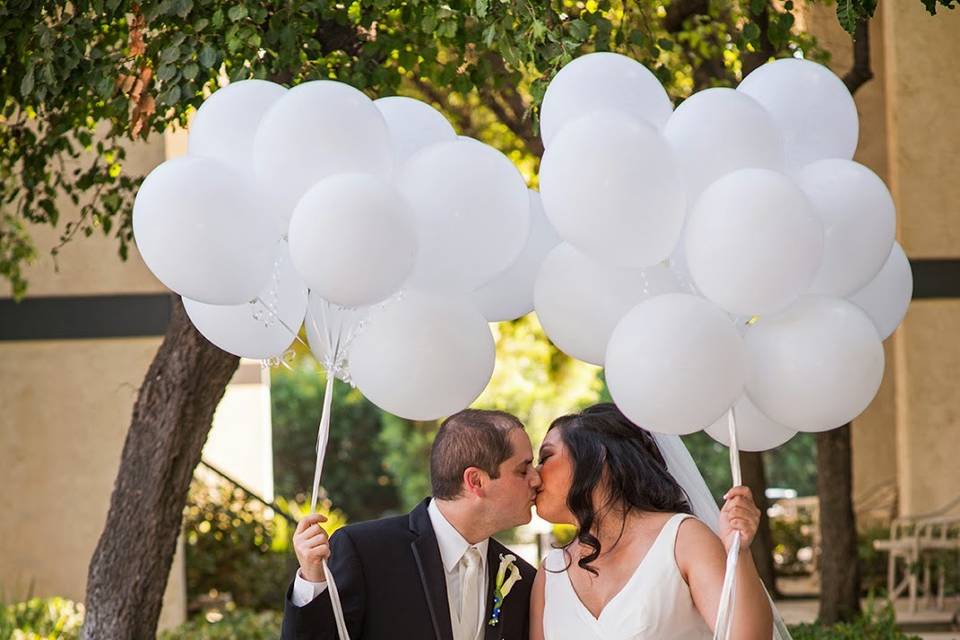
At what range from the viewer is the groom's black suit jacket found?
3.60 meters

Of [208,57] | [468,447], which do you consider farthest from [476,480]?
[208,57]

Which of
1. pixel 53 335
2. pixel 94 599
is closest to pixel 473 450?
pixel 94 599

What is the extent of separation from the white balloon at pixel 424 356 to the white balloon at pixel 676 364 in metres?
0.42

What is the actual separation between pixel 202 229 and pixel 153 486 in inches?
127

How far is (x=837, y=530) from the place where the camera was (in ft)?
27.0

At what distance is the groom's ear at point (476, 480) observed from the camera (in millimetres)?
3518

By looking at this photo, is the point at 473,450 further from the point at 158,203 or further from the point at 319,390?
the point at 319,390

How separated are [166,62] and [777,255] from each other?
2574mm

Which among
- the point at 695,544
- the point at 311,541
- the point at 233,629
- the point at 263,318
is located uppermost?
the point at 263,318

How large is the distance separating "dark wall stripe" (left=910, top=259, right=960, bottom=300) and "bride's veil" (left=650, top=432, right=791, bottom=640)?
8.78 m

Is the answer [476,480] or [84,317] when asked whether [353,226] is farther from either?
[84,317]

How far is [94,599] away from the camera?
5938 millimetres

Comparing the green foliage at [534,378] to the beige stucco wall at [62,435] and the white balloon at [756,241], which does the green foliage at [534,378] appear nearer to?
the beige stucco wall at [62,435]

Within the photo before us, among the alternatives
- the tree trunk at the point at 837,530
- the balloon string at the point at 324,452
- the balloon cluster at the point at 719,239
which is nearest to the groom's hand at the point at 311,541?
the balloon string at the point at 324,452
